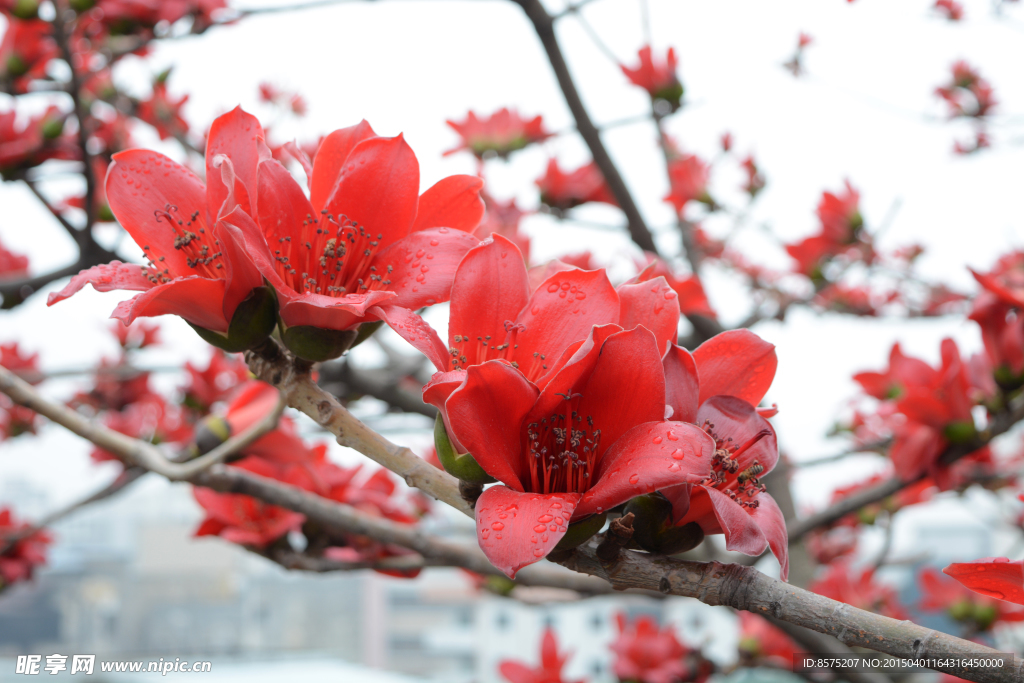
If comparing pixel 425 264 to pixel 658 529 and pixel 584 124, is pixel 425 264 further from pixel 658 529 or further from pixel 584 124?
pixel 584 124

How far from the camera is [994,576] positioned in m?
0.31

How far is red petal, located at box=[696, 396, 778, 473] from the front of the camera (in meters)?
0.38

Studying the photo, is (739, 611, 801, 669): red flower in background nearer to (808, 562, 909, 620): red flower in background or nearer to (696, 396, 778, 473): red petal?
(808, 562, 909, 620): red flower in background

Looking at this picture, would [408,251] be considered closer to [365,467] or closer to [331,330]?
[331,330]

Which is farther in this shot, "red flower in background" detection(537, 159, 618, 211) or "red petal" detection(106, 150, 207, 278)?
"red flower in background" detection(537, 159, 618, 211)

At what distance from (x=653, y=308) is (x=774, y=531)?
0.42 feet

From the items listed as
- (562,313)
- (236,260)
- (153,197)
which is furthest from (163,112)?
(562,313)

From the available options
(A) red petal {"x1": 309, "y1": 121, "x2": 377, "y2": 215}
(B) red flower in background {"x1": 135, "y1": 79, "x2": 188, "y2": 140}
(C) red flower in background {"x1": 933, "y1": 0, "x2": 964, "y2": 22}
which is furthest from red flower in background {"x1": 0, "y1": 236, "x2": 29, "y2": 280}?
(C) red flower in background {"x1": 933, "y1": 0, "x2": 964, "y2": 22}

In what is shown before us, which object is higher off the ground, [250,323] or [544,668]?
[250,323]

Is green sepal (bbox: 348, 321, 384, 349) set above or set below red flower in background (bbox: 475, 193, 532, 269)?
below

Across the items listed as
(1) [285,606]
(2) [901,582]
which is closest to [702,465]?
(2) [901,582]

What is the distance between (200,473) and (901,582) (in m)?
3.10

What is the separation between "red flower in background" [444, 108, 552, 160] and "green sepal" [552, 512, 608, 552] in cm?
147

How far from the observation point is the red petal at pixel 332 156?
44 cm
